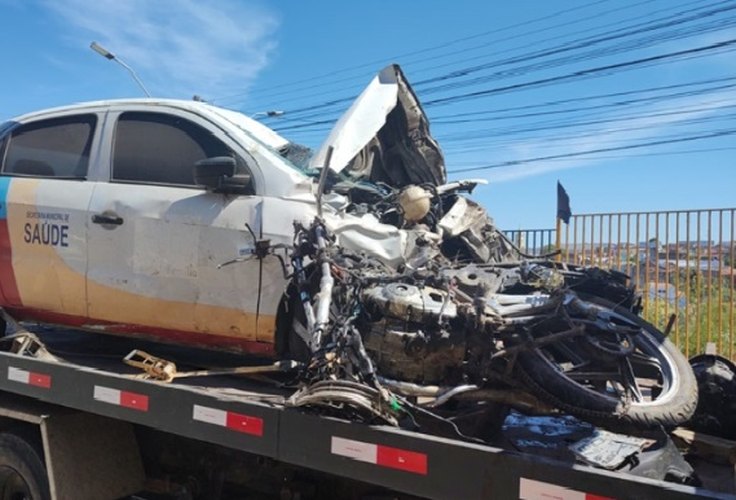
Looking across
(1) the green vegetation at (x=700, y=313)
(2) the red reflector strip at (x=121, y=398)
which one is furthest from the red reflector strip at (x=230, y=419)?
(1) the green vegetation at (x=700, y=313)

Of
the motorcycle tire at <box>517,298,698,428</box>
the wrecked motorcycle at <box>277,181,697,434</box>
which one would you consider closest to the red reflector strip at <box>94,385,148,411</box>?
the wrecked motorcycle at <box>277,181,697,434</box>

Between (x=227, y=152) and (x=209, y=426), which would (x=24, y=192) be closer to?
(x=227, y=152)

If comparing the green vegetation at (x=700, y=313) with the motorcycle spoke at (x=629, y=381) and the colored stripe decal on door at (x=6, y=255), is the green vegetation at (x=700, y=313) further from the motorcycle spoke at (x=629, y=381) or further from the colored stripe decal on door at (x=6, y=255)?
the colored stripe decal on door at (x=6, y=255)

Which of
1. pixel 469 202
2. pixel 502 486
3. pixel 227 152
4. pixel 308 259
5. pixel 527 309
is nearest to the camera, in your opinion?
pixel 502 486

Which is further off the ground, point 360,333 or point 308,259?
point 308,259

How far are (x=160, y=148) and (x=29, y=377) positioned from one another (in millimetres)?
1572

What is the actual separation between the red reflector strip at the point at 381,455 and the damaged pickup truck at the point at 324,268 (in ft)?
0.42

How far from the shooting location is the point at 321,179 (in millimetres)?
3691

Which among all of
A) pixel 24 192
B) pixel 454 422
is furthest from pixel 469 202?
pixel 24 192

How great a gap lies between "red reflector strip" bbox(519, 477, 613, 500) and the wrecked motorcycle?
20.9 inches

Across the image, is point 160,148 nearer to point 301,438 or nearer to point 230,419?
point 230,419

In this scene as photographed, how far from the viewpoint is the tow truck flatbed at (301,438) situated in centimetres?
221

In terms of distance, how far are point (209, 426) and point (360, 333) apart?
837 millimetres

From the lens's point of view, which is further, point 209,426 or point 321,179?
point 321,179
